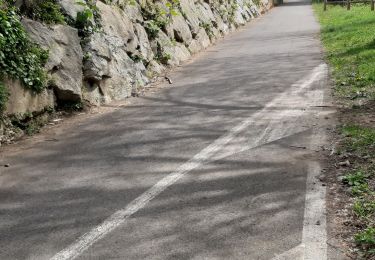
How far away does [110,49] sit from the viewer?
37.6 ft

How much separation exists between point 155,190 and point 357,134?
3545 millimetres

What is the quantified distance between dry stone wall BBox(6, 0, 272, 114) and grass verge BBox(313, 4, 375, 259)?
5.06 meters

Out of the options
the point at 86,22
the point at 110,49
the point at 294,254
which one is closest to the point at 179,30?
the point at 110,49

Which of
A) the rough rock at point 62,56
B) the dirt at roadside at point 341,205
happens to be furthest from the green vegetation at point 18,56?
the dirt at roadside at point 341,205

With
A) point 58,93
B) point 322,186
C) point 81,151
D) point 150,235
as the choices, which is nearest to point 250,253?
point 150,235

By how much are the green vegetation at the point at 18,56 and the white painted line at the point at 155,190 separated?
351cm

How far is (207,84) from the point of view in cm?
1238

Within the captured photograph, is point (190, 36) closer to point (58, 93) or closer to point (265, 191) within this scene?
point (58, 93)

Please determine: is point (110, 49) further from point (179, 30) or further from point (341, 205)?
point (341, 205)

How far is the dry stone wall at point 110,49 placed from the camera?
9.31 metres

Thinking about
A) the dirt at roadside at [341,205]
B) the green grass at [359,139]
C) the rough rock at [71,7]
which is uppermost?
the rough rock at [71,7]

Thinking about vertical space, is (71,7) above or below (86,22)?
above

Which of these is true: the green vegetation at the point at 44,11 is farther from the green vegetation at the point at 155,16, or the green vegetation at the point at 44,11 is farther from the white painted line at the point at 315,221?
the white painted line at the point at 315,221

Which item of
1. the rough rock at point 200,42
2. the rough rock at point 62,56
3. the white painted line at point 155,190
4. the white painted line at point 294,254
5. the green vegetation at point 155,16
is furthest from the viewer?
the rough rock at point 200,42
